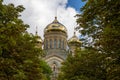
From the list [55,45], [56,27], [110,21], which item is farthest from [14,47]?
[56,27]

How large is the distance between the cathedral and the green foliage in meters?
43.7

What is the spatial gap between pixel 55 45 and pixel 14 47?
49204mm

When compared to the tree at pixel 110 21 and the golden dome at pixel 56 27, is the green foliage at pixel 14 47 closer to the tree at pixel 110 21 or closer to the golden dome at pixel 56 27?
the tree at pixel 110 21

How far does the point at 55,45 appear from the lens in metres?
64.1

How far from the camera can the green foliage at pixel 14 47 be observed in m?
13.1

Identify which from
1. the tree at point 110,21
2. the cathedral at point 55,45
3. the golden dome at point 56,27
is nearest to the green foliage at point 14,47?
the tree at point 110,21

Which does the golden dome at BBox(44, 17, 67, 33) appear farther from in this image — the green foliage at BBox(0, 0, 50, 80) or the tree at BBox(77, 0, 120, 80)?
the tree at BBox(77, 0, 120, 80)

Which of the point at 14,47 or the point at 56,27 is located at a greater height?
the point at 56,27

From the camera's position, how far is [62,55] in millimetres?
62469

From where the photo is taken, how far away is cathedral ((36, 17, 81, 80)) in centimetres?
6212

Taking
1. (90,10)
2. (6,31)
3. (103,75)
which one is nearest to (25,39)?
(6,31)

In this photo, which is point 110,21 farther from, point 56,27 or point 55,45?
point 56,27

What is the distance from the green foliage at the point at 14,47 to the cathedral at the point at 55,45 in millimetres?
43685

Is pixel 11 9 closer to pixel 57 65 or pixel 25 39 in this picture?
pixel 25 39
